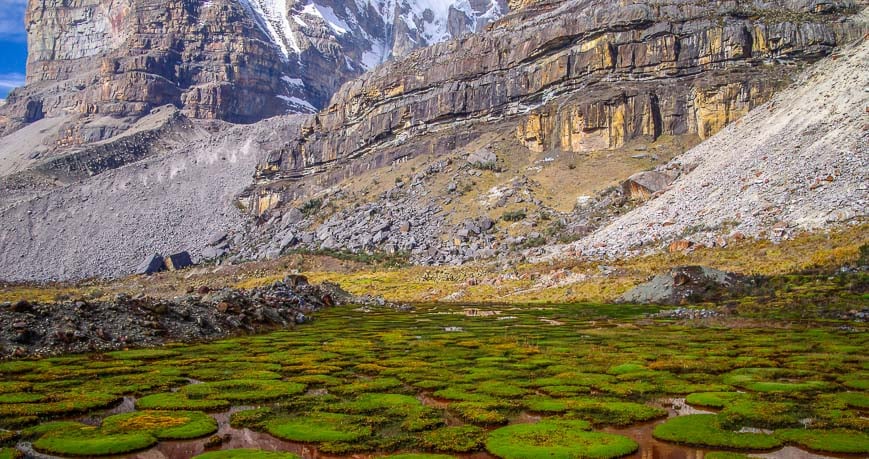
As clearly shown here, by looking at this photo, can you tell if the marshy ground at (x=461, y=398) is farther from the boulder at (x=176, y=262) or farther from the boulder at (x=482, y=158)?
the boulder at (x=176, y=262)

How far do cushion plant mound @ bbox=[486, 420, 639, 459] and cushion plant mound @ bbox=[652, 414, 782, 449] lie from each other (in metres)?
0.94

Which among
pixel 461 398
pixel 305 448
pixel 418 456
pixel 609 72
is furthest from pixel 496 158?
pixel 418 456

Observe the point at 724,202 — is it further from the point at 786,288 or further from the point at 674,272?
the point at 786,288

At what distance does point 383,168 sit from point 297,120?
86.0m

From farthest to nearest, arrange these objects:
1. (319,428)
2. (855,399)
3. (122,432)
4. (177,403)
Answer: (177,403) → (855,399) → (319,428) → (122,432)

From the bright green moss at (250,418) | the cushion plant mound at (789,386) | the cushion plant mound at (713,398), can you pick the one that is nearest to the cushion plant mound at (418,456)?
the bright green moss at (250,418)

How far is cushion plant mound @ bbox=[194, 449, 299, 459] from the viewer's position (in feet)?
31.2

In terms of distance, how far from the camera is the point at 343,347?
77.0 feet

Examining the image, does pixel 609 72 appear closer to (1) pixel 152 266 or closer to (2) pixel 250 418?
(1) pixel 152 266

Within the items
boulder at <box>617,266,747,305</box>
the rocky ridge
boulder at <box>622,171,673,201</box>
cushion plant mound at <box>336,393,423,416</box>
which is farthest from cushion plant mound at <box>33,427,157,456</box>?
boulder at <box>622,171,673,201</box>

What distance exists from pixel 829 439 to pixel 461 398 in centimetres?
715

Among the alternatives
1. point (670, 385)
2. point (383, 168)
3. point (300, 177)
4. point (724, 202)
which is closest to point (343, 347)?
point (670, 385)

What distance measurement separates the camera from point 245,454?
31.6 feet

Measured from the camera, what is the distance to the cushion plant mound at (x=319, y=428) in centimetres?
1063
